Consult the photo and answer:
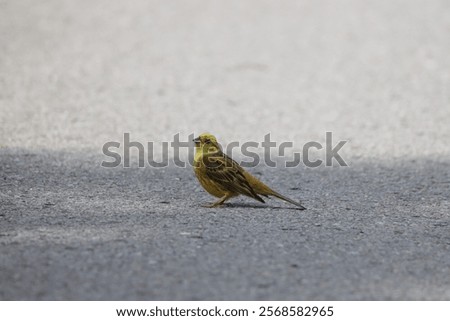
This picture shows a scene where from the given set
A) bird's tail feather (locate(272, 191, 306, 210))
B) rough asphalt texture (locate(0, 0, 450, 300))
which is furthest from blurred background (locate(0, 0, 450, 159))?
bird's tail feather (locate(272, 191, 306, 210))

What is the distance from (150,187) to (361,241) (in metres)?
2.47

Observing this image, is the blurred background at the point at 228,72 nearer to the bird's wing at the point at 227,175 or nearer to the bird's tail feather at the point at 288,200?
the bird's tail feather at the point at 288,200

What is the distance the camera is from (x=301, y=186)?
322 inches

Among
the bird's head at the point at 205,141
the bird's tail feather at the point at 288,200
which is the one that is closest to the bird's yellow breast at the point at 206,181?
the bird's head at the point at 205,141

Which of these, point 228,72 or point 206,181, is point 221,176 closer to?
point 206,181

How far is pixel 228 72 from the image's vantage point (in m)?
14.6

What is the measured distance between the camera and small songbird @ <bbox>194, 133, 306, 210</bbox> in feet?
22.4

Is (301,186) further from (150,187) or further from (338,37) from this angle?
(338,37)

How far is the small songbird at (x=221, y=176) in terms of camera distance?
22.4 feet

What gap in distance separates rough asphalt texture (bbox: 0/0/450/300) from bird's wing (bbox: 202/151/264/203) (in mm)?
223

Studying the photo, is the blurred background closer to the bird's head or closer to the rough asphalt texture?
the rough asphalt texture

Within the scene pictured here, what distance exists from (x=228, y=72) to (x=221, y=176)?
793 cm

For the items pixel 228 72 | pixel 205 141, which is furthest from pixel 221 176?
pixel 228 72
